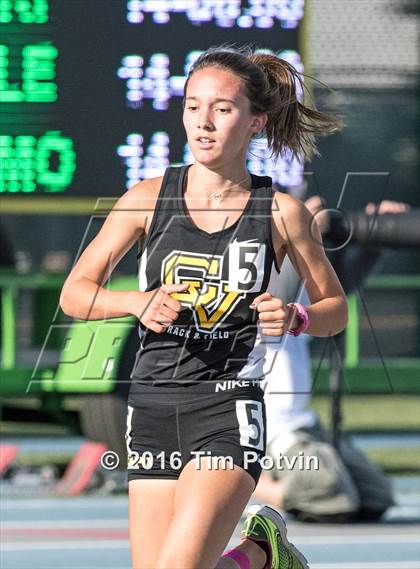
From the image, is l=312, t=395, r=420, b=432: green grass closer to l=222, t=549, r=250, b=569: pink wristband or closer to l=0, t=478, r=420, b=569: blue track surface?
l=0, t=478, r=420, b=569: blue track surface

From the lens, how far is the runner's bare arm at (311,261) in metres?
3.90

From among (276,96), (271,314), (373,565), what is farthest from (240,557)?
(373,565)

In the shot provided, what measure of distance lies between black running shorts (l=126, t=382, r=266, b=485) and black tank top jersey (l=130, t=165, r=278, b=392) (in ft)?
0.14

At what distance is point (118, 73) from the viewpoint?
24.7 ft

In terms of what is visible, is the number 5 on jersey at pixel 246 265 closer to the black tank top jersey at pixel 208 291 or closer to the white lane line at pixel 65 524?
the black tank top jersey at pixel 208 291

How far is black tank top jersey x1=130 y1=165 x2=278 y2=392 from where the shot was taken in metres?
3.80

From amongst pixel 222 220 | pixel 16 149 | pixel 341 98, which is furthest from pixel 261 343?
pixel 341 98

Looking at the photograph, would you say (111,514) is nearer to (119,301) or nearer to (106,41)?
(106,41)

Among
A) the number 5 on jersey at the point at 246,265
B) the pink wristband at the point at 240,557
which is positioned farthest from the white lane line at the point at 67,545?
the number 5 on jersey at the point at 246,265

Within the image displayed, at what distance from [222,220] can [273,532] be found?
3.27 ft

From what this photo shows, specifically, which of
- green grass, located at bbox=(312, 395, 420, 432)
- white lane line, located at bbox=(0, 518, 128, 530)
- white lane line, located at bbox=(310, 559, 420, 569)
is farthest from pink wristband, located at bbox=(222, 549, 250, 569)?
green grass, located at bbox=(312, 395, 420, 432)

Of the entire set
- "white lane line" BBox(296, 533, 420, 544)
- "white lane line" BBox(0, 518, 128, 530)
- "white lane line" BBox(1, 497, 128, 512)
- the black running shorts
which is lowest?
"white lane line" BBox(1, 497, 128, 512)

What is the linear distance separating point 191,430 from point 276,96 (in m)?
0.90

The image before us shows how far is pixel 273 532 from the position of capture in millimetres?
4355
